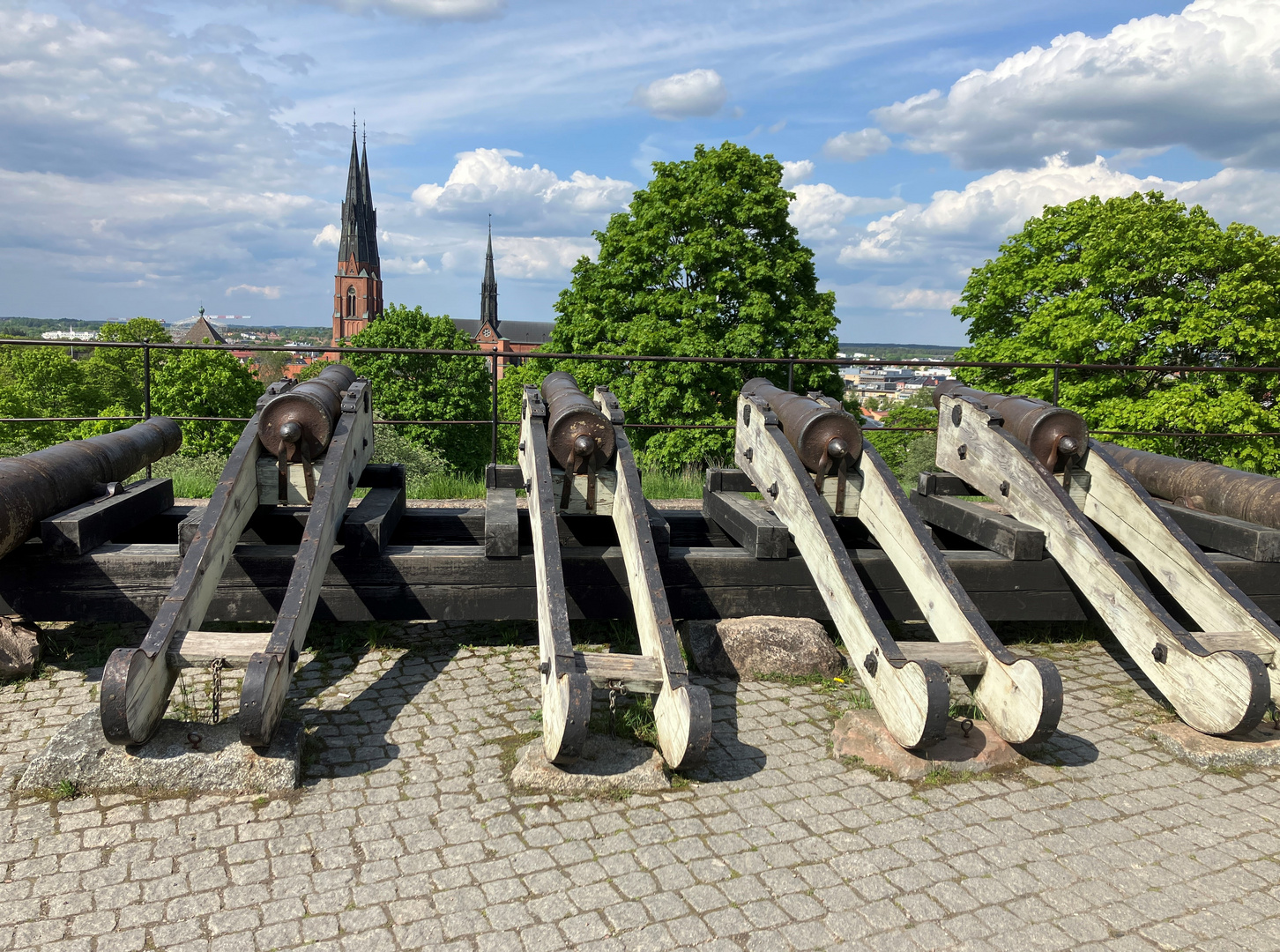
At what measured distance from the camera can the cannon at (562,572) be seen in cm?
276

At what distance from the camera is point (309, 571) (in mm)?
3297

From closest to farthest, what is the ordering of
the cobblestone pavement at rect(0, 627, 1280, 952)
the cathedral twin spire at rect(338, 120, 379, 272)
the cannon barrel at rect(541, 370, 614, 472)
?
the cobblestone pavement at rect(0, 627, 1280, 952)
the cannon barrel at rect(541, 370, 614, 472)
the cathedral twin spire at rect(338, 120, 379, 272)

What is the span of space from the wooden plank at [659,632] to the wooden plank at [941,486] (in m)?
1.99

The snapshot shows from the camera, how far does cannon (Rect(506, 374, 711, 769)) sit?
2756 mm

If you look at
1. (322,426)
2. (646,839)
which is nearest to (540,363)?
(322,426)

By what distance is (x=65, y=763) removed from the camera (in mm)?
2736

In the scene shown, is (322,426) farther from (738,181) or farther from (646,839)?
(738,181)

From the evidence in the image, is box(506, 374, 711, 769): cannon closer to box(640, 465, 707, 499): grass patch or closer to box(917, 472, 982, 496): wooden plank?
box(917, 472, 982, 496): wooden plank

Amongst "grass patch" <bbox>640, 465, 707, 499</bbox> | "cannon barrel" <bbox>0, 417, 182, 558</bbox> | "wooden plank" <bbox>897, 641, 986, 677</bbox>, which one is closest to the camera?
"wooden plank" <bbox>897, 641, 986, 677</bbox>

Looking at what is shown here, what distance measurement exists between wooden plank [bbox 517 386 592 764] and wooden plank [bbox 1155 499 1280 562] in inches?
111

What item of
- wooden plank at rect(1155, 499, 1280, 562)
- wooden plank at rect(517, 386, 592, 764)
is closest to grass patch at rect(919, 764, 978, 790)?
wooden plank at rect(517, 386, 592, 764)

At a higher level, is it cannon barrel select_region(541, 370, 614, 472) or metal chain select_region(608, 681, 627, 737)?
cannon barrel select_region(541, 370, 614, 472)

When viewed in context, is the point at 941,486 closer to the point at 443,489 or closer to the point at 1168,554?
the point at 1168,554

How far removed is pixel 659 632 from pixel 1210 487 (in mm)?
3372
